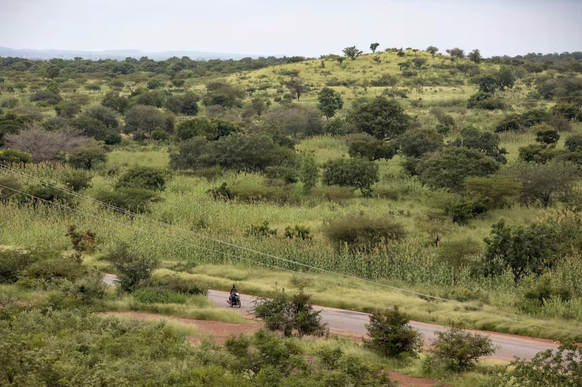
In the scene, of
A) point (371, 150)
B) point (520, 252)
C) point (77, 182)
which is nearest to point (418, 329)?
point (520, 252)

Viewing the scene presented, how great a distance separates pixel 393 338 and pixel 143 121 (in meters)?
43.1

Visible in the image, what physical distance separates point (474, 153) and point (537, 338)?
20.2m

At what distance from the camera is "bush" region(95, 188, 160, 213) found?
29836mm

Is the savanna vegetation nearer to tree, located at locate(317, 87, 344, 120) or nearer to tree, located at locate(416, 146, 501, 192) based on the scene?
tree, located at locate(416, 146, 501, 192)

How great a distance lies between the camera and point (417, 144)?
137ft

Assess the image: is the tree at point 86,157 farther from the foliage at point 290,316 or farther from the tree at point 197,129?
the foliage at point 290,316

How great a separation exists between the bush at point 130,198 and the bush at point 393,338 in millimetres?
17542

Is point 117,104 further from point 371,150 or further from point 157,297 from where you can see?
point 157,297

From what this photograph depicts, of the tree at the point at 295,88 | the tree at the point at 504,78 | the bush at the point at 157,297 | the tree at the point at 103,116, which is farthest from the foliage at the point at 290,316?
the tree at the point at 504,78

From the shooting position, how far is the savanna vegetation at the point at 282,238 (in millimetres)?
12977

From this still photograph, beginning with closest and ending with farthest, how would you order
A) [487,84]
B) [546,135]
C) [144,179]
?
[144,179] < [546,135] < [487,84]

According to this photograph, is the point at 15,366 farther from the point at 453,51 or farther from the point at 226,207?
the point at 453,51

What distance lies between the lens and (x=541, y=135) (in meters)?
47.2

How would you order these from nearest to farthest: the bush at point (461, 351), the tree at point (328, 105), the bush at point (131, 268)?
the bush at point (461, 351), the bush at point (131, 268), the tree at point (328, 105)
